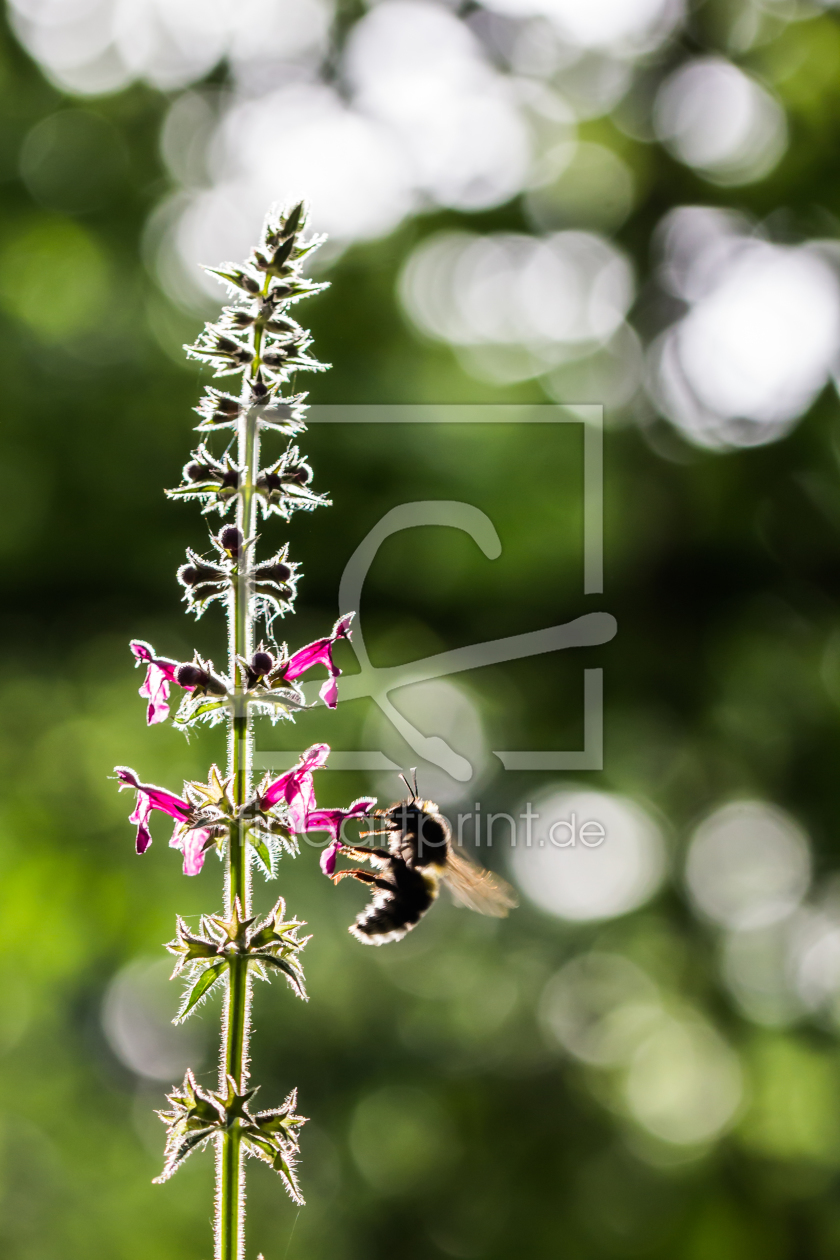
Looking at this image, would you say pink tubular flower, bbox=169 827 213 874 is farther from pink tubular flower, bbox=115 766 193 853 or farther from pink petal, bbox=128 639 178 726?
pink petal, bbox=128 639 178 726

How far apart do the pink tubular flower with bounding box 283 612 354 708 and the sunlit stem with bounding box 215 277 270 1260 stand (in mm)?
256

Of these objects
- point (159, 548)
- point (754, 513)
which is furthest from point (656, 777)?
point (159, 548)

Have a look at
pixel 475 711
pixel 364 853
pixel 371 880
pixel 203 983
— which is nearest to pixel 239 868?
pixel 203 983

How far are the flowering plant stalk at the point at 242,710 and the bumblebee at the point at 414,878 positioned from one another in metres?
1.07

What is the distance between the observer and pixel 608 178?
42.9ft

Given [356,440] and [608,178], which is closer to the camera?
[356,440]

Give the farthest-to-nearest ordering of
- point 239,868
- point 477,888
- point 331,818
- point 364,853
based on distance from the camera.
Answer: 1. point 477,888
2. point 364,853
3. point 331,818
4. point 239,868

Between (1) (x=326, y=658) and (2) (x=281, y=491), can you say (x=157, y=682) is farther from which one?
(2) (x=281, y=491)

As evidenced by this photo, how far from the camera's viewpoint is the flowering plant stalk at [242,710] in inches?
79.3

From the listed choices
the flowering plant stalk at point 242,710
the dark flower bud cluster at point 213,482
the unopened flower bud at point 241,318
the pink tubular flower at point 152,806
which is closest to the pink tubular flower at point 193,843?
the flowering plant stalk at point 242,710

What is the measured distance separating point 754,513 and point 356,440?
4965 mm

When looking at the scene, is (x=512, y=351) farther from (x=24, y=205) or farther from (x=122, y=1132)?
(x=122, y=1132)

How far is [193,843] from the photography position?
2271mm

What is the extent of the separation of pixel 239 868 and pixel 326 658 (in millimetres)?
853
